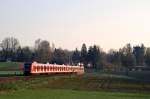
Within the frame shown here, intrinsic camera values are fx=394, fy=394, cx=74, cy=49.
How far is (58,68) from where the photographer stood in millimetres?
94500

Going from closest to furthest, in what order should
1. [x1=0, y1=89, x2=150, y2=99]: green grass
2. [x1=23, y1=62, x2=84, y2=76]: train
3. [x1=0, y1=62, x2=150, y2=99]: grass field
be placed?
[x1=0, y1=89, x2=150, y2=99]: green grass
[x1=0, y1=62, x2=150, y2=99]: grass field
[x1=23, y1=62, x2=84, y2=76]: train

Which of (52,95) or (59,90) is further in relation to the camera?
(59,90)

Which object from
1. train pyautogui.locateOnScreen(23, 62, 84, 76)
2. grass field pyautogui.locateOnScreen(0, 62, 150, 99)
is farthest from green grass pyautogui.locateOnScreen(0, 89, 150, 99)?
train pyautogui.locateOnScreen(23, 62, 84, 76)

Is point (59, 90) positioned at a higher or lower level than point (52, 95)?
higher

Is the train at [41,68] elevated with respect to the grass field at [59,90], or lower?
elevated

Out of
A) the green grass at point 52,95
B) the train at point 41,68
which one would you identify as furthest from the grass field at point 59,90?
the train at point 41,68

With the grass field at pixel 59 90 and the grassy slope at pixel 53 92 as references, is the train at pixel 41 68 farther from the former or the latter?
the grassy slope at pixel 53 92

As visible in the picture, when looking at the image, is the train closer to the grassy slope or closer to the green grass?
the grassy slope

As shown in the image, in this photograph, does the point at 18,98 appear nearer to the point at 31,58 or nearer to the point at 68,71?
the point at 68,71

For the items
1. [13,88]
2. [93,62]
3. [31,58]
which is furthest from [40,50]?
[13,88]

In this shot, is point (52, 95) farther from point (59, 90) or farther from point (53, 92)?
point (59, 90)

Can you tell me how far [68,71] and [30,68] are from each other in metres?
37.6

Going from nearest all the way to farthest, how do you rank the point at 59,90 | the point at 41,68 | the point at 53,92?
1. the point at 53,92
2. the point at 59,90
3. the point at 41,68

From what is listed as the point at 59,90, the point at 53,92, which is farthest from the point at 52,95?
the point at 59,90
